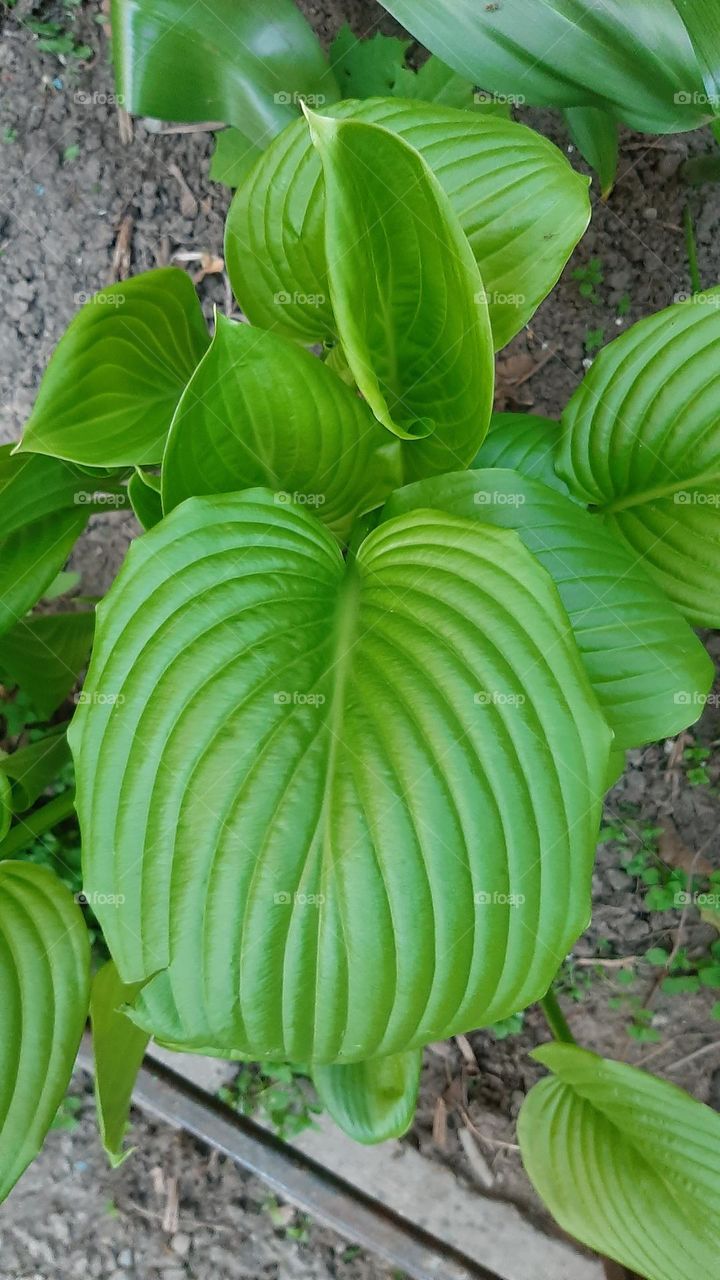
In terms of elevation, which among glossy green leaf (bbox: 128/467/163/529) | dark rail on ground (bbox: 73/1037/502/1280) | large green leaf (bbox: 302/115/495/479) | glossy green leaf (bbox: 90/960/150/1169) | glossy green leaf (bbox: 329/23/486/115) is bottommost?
dark rail on ground (bbox: 73/1037/502/1280)

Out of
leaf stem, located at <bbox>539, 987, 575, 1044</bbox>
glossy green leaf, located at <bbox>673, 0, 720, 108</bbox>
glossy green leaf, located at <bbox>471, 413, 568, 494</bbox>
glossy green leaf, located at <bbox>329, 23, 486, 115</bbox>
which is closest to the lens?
glossy green leaf, located at <bbox>673, 0, 720, 108</bbox>

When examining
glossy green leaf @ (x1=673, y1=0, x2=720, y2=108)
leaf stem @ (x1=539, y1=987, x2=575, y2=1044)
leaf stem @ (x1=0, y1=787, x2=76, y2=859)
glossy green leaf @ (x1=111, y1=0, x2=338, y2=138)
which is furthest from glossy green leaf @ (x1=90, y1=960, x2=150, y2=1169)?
glossy green leaf @ (x1=111, y1=0, x2=338, y2=138)

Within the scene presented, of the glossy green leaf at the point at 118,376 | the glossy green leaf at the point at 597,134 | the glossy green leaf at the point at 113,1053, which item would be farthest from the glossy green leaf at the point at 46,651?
the glossy green leaf at the point at 597,134

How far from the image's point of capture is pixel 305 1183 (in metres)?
1.31

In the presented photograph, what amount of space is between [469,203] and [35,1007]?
0.83 m

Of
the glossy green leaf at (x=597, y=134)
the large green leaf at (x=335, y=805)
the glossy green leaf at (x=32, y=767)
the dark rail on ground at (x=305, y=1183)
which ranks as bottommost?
the dark rail on ground at (x=305, y=1183)

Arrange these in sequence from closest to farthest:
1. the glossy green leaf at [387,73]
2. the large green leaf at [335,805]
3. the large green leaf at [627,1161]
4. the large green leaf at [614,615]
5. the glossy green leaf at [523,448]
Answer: the large green leaf at [335,805], the large green leaf at [614,615], the large green leaf at [627,1161], the glossy green leaf at [523,448], the glossy green leaf at [387,73]

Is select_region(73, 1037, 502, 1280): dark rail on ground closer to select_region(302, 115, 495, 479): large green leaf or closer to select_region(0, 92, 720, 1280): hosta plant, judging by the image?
select_region(0, 92, 720, 1280): hosta plant

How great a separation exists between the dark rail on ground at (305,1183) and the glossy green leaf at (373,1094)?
412 mm

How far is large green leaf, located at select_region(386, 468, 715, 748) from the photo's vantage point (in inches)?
30.3

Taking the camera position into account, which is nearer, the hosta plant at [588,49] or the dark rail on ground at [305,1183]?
the hosta plant at [588,49]

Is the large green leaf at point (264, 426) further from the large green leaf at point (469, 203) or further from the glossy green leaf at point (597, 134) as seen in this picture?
the glossy green leaf at point (597, 134)

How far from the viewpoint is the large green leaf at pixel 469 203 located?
78 cm

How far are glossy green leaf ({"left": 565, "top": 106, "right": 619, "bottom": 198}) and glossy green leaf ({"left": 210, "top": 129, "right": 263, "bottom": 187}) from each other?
444mm
